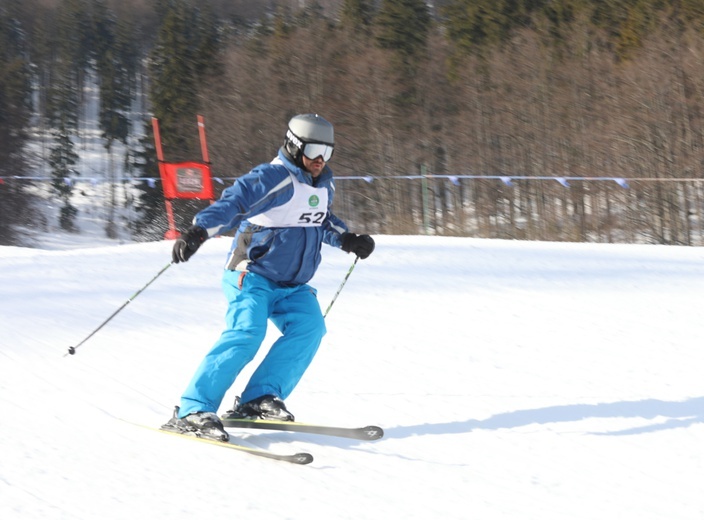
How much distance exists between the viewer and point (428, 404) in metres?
4.39

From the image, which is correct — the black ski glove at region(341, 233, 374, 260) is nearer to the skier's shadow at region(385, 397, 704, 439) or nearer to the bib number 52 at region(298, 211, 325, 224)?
the bib number 52 at region(298, 211, 325, 224)

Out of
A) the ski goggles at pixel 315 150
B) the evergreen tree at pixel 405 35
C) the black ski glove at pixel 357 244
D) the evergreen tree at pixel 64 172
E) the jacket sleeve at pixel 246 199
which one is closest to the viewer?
the jacket sleeve at pixel 246 199

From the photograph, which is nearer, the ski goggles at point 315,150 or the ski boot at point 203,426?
the ski boot at point 203,426

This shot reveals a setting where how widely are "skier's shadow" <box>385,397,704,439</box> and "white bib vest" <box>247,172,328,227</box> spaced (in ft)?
3.25

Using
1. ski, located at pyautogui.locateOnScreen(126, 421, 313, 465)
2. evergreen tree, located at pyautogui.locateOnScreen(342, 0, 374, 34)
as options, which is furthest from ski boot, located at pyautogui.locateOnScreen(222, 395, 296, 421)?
evergreen tree, located at pyautogui.locateOnScreen(342, 0, 374, 34)

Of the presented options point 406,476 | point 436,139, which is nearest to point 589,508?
point 406,476

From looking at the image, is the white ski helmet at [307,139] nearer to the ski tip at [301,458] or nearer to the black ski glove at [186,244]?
the black ski glove at [186,244]

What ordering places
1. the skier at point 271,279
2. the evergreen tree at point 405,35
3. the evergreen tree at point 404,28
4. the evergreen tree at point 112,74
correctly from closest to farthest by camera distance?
the skier at point 271,279, the evergreen tree at point 405,35, the evergreen tree at point 404,28, the evergreen tree at point 112,74

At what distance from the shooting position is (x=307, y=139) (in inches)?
147

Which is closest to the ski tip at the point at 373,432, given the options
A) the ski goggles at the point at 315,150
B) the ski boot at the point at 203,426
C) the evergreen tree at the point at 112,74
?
the ski boot at the point at 203,426

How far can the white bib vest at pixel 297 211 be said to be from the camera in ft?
12.4

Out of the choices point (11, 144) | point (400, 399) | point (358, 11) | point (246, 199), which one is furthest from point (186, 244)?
point (358, 11)

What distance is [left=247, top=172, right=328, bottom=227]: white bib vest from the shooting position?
3773 mm

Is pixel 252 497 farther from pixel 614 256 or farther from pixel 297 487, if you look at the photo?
pixel 614 256
